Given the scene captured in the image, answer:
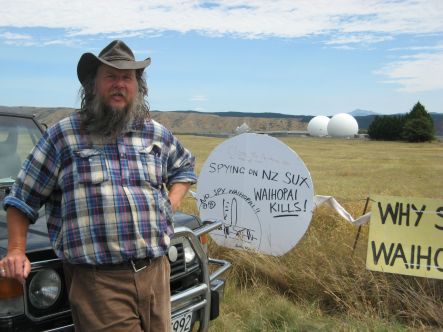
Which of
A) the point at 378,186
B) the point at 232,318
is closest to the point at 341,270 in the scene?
the point at 232,318

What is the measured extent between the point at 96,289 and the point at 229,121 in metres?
142

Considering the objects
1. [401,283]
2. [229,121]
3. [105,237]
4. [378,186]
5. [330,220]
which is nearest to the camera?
[105,237]

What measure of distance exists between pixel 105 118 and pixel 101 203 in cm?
37

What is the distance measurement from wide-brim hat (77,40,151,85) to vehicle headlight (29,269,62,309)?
896 mm

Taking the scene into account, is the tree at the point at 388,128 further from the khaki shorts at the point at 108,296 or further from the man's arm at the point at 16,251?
the man's arm at the point at 16,251

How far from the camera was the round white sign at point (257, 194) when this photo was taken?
17.2 ft

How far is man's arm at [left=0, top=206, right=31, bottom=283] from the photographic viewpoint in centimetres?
211

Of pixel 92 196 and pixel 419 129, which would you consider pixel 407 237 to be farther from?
pixel 419 129

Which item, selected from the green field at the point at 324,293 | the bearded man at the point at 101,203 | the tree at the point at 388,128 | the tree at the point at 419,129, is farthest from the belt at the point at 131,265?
the tree at the point at 388,128

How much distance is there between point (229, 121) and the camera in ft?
473

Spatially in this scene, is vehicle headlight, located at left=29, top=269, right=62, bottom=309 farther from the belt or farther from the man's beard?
the man's beard

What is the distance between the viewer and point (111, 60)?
7.56ft

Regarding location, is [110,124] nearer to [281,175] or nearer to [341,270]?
[341,270]

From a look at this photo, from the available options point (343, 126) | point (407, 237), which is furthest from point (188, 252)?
point (343, 126)
